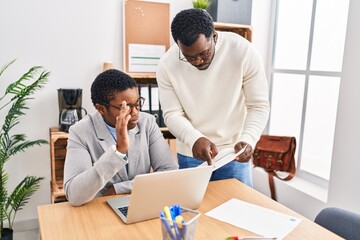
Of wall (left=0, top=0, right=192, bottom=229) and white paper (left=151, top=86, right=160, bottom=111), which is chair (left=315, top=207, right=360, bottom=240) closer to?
white paper (left=151, top=86, right=160, bottom=111)

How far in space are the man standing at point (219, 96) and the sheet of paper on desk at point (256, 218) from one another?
330mm

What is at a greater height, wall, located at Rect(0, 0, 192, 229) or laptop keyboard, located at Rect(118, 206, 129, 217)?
wall, located at Rect(0, 0, 192, 229)

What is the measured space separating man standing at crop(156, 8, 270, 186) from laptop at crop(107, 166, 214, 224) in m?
0.38

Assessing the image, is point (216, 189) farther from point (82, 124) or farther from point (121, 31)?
point (121, 31)

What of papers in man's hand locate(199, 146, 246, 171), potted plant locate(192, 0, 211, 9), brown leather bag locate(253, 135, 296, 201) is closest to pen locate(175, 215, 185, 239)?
papers in man's hand locate(199, 146, 246, 171)

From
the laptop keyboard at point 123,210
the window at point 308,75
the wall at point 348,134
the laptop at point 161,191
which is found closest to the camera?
the laptop at point 161,191

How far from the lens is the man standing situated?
5.23 feet

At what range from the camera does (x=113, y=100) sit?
54.2 inches

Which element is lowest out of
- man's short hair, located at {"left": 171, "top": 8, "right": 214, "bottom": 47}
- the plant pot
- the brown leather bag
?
the plant pot

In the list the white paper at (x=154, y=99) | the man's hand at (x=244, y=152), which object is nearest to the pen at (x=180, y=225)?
the man's hand at (x=244, y=152)

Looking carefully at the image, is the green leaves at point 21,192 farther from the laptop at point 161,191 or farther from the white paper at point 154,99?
the laptop at point 161,191

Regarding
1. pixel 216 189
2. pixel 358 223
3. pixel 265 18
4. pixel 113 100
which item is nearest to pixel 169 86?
pixel 113 100

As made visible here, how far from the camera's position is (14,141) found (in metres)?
2.45

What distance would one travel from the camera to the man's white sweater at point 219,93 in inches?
62.9
